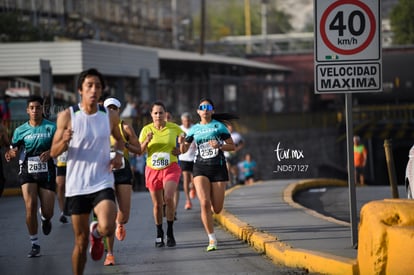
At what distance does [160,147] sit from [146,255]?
68.6 inches

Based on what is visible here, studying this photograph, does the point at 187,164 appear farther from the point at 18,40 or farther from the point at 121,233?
the point at 18,40

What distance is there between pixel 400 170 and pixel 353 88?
4045 cm

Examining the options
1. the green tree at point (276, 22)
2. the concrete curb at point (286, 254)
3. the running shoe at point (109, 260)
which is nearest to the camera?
the concrete curb at point (286, 254)

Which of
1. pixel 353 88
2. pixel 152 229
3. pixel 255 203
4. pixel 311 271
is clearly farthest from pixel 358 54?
pixel 255 203

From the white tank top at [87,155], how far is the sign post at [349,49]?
123 inches

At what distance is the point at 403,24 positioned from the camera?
76938 mm

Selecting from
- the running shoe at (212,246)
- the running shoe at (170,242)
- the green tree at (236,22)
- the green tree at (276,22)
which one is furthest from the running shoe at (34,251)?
the green tree at (276,22)

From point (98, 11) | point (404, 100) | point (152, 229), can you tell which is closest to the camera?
point (152, 229)

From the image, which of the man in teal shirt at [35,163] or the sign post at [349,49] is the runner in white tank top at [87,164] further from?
the man in teal shirt at [35,163]

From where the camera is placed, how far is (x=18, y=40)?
46.0 metres

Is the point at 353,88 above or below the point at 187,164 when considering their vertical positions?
above

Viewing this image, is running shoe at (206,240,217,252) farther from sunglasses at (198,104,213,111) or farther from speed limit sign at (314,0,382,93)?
speed limit sign at (314,0,382,93)

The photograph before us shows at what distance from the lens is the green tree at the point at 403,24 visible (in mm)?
75438

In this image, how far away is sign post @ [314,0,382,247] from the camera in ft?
38.1
